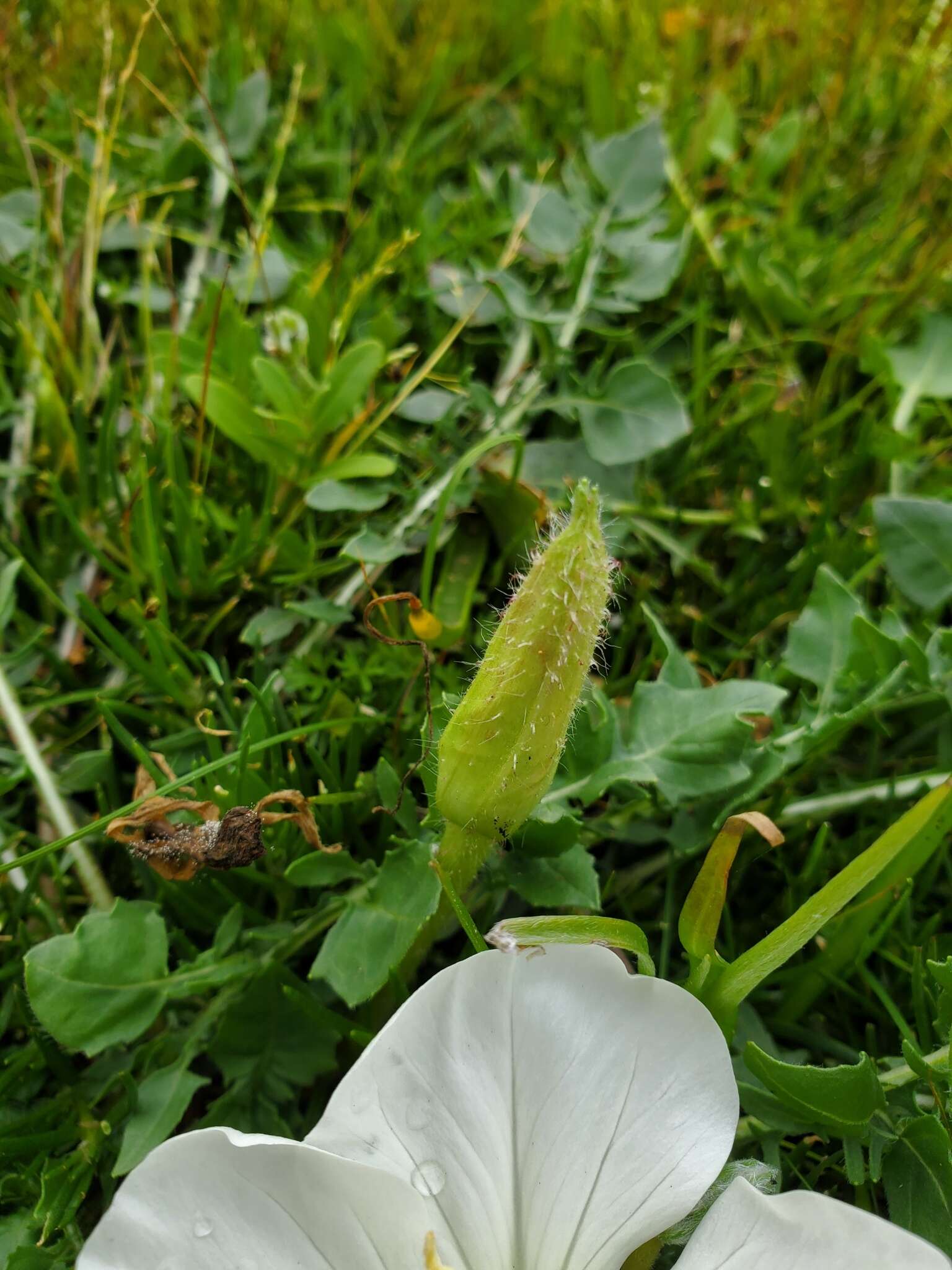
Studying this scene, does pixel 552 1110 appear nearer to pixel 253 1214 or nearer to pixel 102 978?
pixel 253 1214

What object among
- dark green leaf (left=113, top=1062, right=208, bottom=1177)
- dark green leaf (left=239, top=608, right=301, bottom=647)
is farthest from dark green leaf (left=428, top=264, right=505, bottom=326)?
dark green leaf (left=113, top=1062, right=208, bottom=1177)

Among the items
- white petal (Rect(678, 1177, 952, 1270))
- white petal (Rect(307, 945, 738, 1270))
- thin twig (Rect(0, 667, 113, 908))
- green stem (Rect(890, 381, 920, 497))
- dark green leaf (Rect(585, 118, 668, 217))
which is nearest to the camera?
white petal (Rect(678, 1177, 952, 1270))

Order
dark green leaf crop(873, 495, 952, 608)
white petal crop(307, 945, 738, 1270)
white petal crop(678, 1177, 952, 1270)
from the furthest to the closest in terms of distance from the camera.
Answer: dark green leaf crop(873, 495, 952, 608) → white petal crop(307, 945, 738, 1270) → white petal crop(678, 1177, 952, 1270)

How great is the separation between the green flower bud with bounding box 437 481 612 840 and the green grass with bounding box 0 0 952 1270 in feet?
0.66

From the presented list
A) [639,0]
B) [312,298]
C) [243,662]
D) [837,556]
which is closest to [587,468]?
[837,556]

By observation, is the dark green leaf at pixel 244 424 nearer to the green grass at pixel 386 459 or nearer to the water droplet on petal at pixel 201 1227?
the green grass at pixel 386 459

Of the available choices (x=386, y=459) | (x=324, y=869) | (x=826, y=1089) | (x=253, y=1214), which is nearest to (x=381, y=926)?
(x=324, y=869)

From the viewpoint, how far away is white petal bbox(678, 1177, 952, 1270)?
72 cm

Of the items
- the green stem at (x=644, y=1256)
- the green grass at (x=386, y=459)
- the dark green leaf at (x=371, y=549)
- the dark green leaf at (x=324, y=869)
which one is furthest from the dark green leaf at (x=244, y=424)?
the green stem at (x=644, y=1256)

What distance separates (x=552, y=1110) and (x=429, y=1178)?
0.37 ft

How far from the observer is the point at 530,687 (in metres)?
0.87

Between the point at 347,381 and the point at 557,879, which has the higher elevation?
the point at 347,381

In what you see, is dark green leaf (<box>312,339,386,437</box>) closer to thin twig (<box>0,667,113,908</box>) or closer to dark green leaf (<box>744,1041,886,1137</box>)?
thin twig (<box>0,667,113,908</box>)

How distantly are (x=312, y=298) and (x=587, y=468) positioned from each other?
0.51 meters
